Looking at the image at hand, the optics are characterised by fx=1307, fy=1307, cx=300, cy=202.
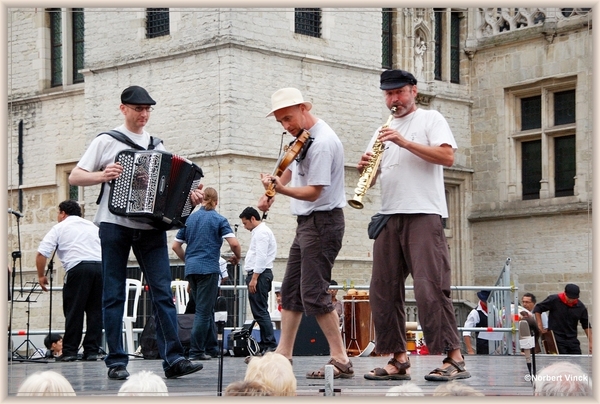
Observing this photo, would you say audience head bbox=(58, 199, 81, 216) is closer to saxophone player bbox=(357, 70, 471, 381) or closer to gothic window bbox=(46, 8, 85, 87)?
saxophone player bbox=(357, 70, 471, 381)

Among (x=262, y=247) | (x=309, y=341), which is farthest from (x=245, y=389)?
(x=262, y=247)

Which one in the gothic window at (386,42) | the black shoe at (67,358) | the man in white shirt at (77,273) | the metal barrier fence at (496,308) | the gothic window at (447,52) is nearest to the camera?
the black shoe at (67,358)

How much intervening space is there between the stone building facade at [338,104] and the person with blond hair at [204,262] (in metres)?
7.78

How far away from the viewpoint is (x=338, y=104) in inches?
885

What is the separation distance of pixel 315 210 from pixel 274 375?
303cm

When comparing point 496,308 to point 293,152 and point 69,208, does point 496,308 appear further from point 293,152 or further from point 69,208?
point 293,152

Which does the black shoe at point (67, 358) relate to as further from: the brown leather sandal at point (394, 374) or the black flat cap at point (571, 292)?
the black flat cap at point (571, 292)

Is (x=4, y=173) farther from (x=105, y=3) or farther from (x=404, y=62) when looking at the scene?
(x=404, y=62)

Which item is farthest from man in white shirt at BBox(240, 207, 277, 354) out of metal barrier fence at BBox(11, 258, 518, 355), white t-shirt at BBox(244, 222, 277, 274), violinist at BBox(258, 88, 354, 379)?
violinist at BBox(258, 88, 354, 379)

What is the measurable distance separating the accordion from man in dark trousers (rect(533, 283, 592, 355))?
26.6 ft

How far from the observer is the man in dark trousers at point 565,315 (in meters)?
15.1

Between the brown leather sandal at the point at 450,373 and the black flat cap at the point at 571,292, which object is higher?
the black flat cap at the point at 571,292

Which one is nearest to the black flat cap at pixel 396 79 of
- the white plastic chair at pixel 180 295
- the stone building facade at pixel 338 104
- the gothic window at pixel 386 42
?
the white plastic chair at pixel 180 295

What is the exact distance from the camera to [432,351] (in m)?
7.71
